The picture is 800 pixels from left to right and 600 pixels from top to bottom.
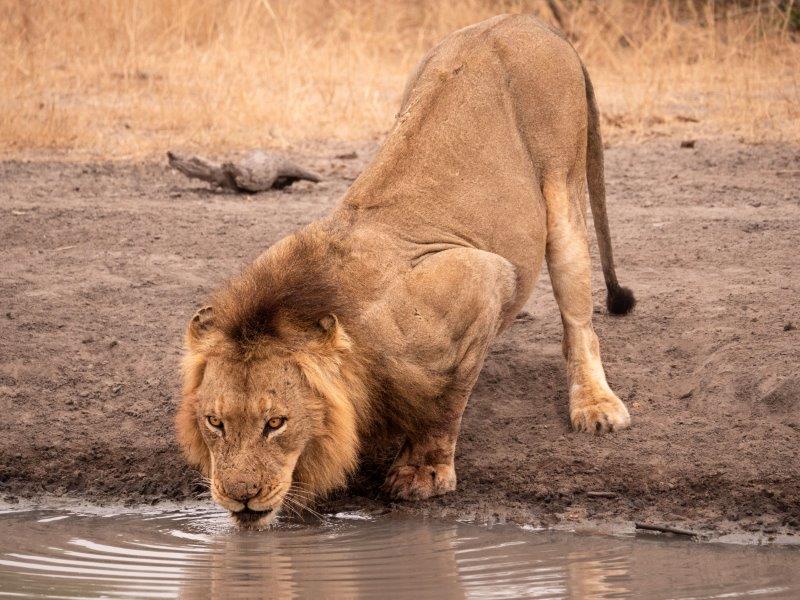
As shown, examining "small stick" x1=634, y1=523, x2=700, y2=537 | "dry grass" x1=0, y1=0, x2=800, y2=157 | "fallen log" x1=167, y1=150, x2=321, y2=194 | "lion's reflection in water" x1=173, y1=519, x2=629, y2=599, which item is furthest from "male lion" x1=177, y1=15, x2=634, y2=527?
"dry grass" x1=0, y1=0, x2=800, y2=157

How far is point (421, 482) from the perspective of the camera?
15.6ft

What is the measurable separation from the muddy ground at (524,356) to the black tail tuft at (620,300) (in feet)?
0.17

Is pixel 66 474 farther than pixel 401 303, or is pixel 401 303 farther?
pixel 66 474

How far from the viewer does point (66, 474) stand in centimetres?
516

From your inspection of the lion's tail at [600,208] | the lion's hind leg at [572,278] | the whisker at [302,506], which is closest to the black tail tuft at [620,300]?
the lion's tail at [600,208]

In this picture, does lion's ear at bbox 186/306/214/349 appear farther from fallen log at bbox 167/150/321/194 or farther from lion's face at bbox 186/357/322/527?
fallen log at bbox 167/150/321/194

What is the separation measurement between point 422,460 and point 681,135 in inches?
218

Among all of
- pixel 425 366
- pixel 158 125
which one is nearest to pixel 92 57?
pixel 158 125

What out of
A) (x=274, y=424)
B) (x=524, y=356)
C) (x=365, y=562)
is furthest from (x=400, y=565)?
(x=524, y=356)

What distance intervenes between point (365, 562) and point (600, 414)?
138 cm

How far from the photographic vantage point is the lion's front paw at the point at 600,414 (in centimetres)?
515

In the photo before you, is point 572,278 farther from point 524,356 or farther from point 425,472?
point 425,472

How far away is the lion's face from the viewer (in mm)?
4105

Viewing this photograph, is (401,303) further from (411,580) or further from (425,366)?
(411,580)
